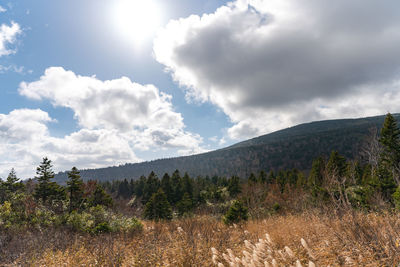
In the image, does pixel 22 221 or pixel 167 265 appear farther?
pixel 22 221

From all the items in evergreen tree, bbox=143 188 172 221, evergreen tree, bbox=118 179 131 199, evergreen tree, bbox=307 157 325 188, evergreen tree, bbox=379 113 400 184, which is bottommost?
evergreen tree, bbox=118 179 131 199

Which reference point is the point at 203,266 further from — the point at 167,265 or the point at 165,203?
the point at 165,203

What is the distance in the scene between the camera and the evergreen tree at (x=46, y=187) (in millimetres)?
19594

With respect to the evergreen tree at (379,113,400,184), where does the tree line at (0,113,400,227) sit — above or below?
below

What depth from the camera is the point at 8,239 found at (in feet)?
28.1

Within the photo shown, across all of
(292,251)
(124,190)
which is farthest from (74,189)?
(124,190)

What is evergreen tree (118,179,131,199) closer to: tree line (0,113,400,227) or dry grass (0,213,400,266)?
tree line (0,113,400,227)

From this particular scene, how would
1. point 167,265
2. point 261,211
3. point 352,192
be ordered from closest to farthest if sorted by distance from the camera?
point 167,265 < point 352,192 < point 261,211

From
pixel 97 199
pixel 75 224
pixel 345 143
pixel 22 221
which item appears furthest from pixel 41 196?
pixel 345 143

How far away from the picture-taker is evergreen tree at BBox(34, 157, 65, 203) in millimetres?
19594

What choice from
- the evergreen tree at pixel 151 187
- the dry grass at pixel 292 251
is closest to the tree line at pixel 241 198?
the dry grass at pixel 292 251

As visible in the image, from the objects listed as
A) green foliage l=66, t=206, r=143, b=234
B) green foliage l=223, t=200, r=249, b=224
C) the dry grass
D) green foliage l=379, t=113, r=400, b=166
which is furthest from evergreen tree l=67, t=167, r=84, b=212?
green foliage l=379, t=113, r=400, b=166

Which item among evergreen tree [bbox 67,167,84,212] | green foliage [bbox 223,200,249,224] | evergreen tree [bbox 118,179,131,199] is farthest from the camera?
evergreen tree [bbox 118,179,131,199]

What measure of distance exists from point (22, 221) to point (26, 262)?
774 centimetres
